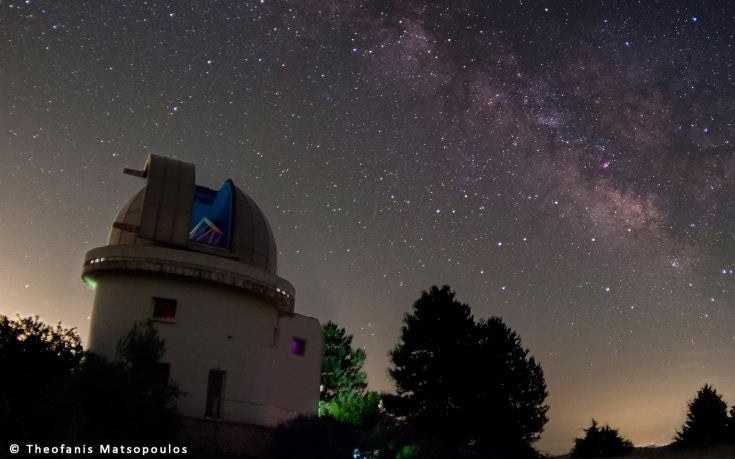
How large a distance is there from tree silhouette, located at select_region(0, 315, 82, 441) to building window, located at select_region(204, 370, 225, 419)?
4.12 metres

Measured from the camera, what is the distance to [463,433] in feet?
85.2

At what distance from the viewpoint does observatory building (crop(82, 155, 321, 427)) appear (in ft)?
66.2

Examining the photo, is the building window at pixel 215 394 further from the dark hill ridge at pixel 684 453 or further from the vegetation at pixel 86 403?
the dark hill ridge at pixel 684 453

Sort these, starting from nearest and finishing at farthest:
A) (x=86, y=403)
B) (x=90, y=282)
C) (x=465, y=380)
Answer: (x=86, y=403) < (x=90, y=282) < (x=465, y=380)

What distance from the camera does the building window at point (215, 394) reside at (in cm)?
2055

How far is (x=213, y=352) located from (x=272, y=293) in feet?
9.10

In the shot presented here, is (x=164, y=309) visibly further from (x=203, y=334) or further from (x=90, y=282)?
(x=90, y=282)

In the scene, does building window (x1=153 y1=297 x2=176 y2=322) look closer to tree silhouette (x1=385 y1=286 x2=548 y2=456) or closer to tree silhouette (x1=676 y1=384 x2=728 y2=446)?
tree silhouette (x1=385 y1=286 x2=548 y2=456)

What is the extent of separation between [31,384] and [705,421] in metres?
23.0

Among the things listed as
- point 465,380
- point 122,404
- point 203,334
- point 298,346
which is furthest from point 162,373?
point 465,380

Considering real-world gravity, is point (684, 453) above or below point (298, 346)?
below

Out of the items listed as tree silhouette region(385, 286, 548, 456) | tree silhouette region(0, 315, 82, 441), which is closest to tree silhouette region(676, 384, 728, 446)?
tree silhouette region(385, 286, 548, 456)

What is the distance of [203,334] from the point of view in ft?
67.9

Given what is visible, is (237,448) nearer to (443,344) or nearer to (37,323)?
(37,323)
